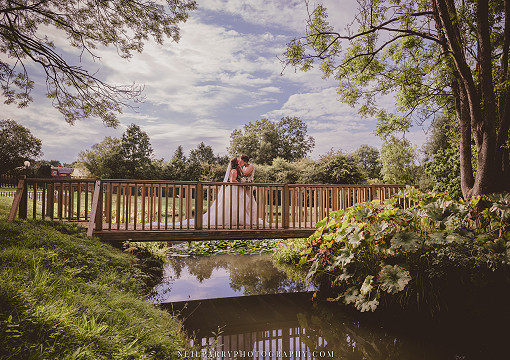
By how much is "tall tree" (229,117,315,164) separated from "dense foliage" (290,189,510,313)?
27.5m

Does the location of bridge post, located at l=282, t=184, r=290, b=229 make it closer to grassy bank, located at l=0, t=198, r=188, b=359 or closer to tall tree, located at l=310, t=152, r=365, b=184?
grassy bank, located at l=0, t=198, r=188, b=359

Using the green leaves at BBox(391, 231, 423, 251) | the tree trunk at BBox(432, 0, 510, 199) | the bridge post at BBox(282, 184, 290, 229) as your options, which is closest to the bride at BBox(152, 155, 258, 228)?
the bridge post at BBox(282, 184, 290, 229)

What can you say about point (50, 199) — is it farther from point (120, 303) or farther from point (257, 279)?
point (257, 279)

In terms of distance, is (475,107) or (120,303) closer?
(120,303)

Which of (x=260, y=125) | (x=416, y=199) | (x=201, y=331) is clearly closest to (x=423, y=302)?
(x=416, y=199)

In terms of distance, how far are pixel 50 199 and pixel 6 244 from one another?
276 cm

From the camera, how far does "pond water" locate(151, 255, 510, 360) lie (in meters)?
3.55

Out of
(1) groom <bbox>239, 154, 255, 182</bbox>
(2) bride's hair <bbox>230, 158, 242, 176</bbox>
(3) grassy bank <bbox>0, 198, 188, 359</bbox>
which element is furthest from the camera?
(1) groom <bbox>239, 154, 255, 182</bbox>

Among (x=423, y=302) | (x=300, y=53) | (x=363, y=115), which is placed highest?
(x=300, y=53)

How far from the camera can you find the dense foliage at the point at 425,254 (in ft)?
13.1

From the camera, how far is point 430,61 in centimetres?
814

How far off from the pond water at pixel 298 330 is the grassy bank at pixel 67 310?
2.01 ft

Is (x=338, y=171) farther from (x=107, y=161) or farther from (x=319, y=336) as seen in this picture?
(x=107, y=161)

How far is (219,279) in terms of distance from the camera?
21.0 ft
